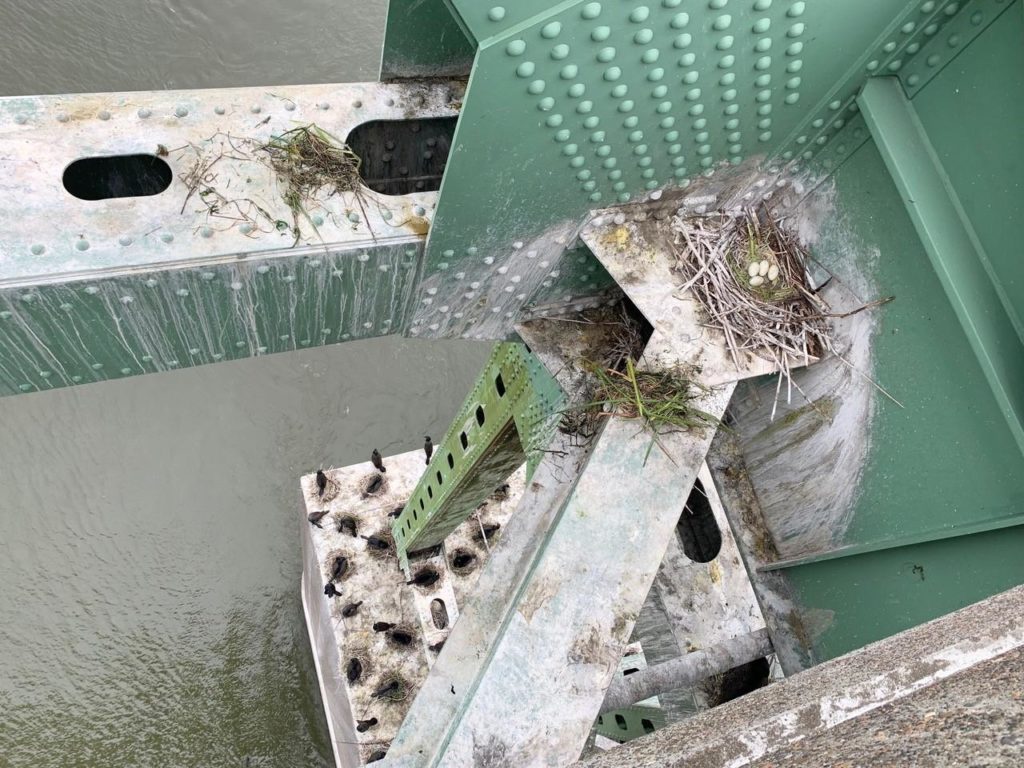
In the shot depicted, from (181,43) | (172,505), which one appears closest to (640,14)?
(172,505)

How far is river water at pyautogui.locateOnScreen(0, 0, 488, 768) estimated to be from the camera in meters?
8.90

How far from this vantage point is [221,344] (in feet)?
10.1

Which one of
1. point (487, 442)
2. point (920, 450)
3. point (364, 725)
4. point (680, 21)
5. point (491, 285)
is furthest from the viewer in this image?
point (364, 725)

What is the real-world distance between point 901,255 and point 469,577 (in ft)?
19.5

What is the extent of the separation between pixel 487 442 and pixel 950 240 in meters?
2.86

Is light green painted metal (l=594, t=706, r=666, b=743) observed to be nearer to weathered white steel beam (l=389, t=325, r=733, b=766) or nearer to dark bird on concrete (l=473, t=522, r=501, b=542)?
dark bird on concrete (l=473, t=522, r=501, b=542)

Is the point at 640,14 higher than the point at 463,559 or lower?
higher

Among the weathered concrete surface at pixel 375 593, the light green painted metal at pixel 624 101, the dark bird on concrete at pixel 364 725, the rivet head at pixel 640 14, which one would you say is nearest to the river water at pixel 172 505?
the weathered concrete surface at pixel 375 593

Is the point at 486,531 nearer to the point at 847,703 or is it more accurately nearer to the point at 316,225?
the point at 316,225

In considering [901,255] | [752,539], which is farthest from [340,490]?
[901,255]

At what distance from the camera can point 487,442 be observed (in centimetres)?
481

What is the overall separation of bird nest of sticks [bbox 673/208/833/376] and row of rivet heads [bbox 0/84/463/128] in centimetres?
111

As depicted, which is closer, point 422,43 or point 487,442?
point 422,43

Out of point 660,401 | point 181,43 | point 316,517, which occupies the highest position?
point 181,43
